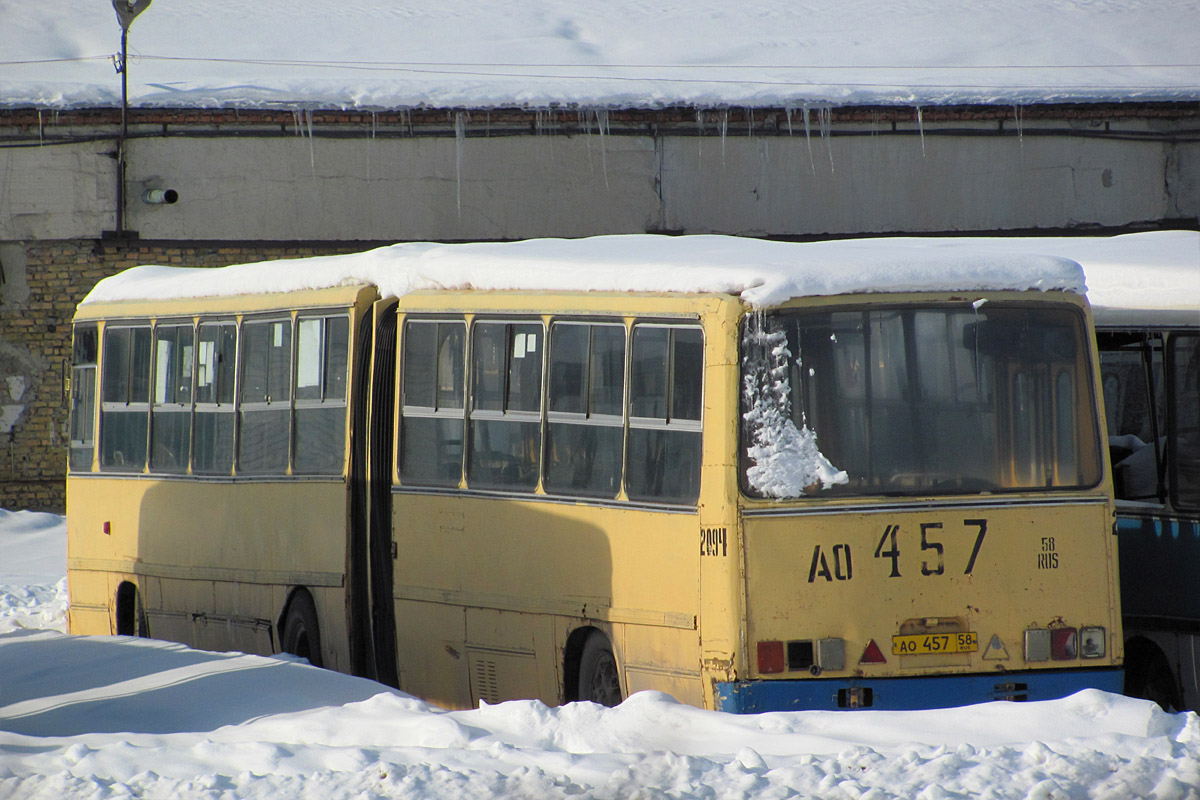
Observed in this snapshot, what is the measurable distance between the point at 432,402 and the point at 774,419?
2753 mm

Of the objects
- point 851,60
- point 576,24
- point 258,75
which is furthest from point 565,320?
point 576,24

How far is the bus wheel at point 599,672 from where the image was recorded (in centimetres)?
783

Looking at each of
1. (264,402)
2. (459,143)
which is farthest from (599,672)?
(459,143)

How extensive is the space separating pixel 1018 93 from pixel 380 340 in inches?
588

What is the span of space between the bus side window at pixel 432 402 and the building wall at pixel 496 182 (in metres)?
12.6

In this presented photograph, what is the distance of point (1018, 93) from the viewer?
72.1ft

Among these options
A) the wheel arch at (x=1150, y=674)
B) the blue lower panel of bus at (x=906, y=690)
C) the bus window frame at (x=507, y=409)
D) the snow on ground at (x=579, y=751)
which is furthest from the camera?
the wheel arch at (x=1150, y=674)

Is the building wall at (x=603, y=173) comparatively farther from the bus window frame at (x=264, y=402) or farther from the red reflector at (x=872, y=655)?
the red reflector at (x=872, y=655)

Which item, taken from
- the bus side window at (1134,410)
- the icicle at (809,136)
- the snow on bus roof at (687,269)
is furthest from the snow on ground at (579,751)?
the icicle at (809,136)

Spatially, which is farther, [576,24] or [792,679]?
[576,24]

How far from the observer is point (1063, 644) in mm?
7113

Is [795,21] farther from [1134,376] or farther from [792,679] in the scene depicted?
[792,679]

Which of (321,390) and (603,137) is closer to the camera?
(321,390)

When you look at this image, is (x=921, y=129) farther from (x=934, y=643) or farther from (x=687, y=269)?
(x=934, y=643)
